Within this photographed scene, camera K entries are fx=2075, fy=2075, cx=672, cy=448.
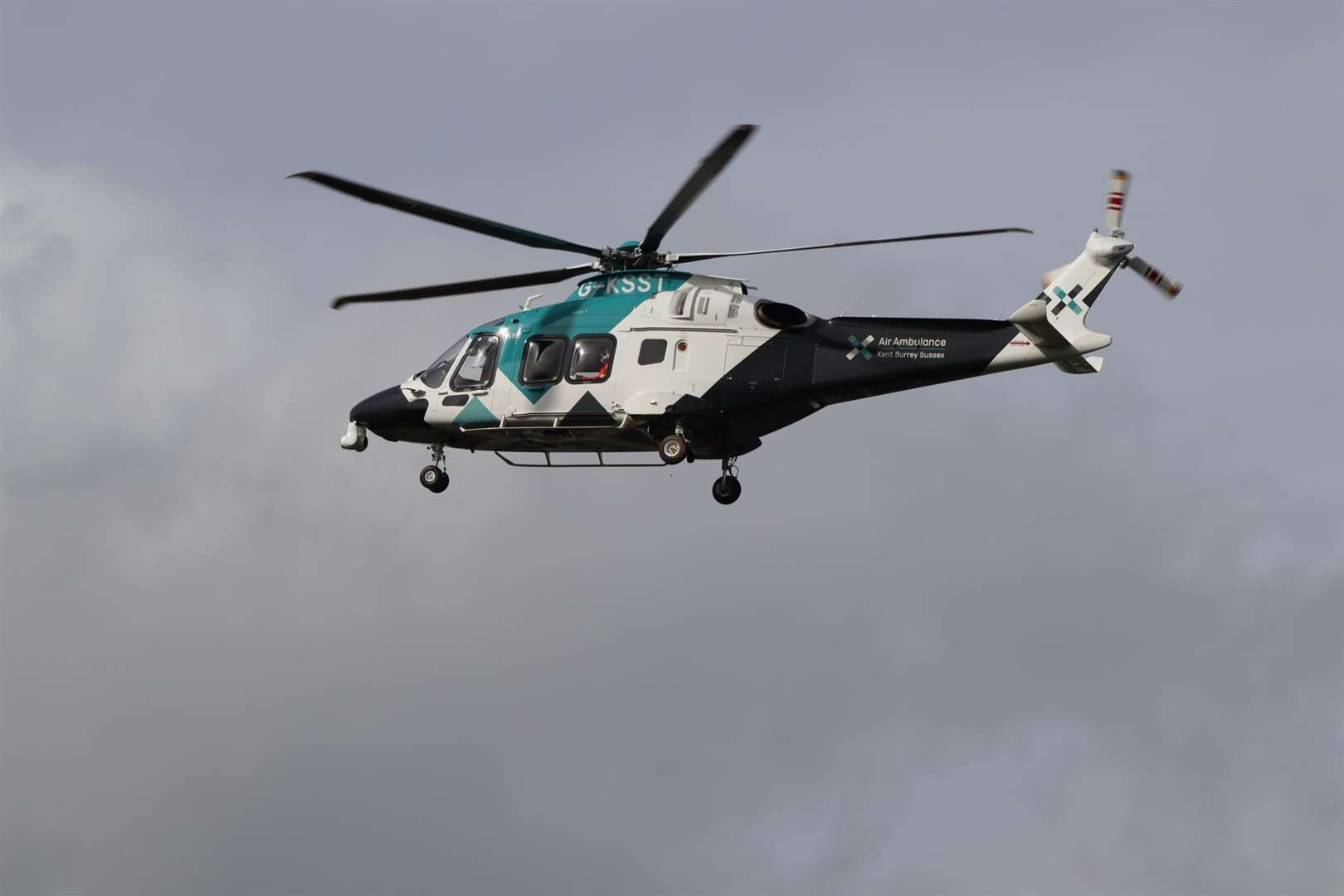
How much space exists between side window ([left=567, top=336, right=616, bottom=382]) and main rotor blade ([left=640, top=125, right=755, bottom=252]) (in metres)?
2.31

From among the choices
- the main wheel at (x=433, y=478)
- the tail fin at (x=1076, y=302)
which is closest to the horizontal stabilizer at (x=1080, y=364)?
the tail fin at (x=1076, y=302)

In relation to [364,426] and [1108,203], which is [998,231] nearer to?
[1108,203]

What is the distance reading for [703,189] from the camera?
4000 centimetres

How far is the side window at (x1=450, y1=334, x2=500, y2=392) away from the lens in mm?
44500

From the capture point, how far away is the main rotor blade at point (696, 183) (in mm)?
37531

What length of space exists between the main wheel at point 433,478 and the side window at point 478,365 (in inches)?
78.6

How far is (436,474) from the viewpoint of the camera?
45.5 meters

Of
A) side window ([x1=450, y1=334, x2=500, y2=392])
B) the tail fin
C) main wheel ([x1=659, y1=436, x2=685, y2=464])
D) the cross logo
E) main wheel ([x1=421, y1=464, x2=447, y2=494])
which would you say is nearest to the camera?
the tail fin

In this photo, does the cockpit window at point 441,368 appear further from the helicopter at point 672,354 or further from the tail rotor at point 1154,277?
the tail rotor at point 1154,277

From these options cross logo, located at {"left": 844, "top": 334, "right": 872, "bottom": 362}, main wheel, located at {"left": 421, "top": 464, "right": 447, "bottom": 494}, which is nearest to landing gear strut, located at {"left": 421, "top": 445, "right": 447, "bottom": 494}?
main wheel, located at {"left": 421, "top": 464, "right": 447, "bottom": 494}

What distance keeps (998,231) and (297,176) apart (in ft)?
43.2

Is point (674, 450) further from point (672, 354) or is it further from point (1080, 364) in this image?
point (1080, 364)

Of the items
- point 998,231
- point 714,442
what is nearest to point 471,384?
point 714,442

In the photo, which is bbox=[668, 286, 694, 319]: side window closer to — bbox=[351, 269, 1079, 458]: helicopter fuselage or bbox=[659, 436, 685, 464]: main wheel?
bbox=[351, 269, 1079, 458]: helicopter fuselage
